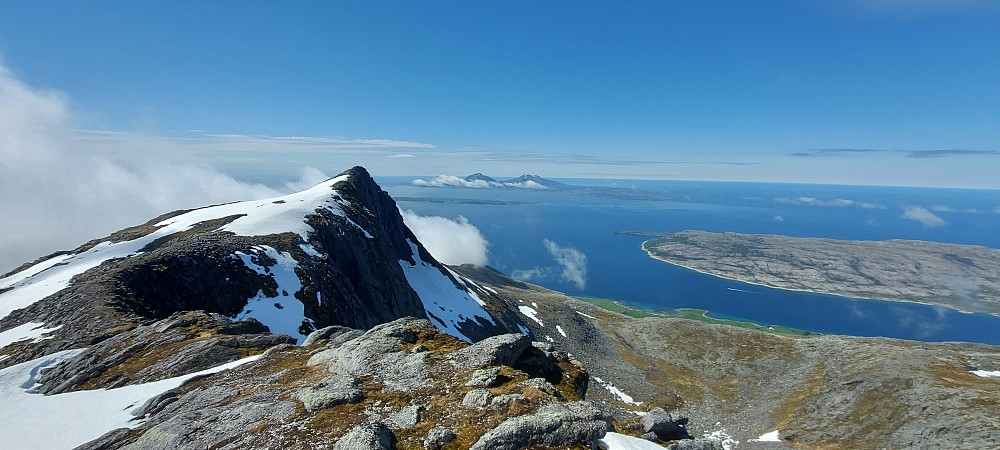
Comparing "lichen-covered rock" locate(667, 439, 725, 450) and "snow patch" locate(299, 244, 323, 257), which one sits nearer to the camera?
"lichen-covered rock" locate(667, 439, 725, 450)

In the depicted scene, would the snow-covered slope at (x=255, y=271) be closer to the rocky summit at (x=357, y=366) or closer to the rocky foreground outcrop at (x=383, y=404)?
the rocky summit at (x=357, y=366)

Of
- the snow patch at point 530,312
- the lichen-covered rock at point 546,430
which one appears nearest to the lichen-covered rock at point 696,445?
the lichen-covered rock at point 546,430

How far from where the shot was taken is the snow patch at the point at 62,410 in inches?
604

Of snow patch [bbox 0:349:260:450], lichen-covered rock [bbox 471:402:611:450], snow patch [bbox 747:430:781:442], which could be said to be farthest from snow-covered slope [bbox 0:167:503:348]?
snow patch [bbox 747:430:781:442]

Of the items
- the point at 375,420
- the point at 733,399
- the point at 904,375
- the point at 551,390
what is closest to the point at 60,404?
the point at 375,420

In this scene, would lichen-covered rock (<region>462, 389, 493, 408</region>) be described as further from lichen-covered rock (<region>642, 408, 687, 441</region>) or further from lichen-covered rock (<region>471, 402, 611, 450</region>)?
lichen-covered rock (<region>642, 408, 687, 441</region>)

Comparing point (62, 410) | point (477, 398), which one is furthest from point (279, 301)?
point (477, 398)

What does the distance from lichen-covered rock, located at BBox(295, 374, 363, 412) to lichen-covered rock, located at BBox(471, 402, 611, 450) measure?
238 inches

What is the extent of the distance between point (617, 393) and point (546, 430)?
74753 mm

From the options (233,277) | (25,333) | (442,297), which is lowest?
(442,297)

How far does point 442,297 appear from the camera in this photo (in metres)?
94.1

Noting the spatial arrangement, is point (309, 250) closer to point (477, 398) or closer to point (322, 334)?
point (322, 334)

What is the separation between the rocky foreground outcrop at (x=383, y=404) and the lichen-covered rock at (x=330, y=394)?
0.04 metres

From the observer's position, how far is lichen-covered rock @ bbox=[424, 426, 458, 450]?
1131 centimetres
